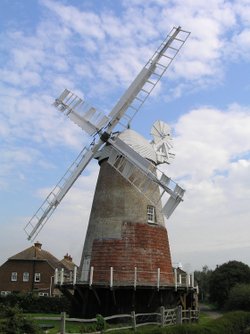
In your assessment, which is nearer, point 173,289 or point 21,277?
point 173,289

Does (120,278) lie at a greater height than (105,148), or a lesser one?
lesser

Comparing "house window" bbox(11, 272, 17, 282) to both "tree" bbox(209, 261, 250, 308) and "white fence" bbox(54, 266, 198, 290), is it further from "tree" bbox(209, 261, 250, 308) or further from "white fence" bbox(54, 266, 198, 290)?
"white fence" bbox(54, 266, 198, 290)

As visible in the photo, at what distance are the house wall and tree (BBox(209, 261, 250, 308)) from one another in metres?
18.6

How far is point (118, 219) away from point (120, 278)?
2.90 metres

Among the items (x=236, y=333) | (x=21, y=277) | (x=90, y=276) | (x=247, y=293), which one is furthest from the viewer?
(x=21, y=277)

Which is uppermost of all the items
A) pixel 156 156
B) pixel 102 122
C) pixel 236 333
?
pixel 102 122

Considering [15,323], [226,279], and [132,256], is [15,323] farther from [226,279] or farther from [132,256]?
[226,279]

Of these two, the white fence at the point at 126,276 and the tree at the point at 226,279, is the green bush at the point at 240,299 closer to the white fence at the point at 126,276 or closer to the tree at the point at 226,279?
the tree at the point at 226,279

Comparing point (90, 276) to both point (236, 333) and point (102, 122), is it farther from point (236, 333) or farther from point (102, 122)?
point (102, 122)

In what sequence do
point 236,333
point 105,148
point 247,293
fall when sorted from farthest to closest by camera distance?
point 247,293, point 105,148, point 236,333

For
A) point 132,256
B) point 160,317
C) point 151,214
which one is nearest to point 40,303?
point 151,214

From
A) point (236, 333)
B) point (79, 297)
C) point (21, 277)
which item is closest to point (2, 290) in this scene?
point (21, 277)

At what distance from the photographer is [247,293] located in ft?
125

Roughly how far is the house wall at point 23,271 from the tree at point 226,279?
18621 millimetres
